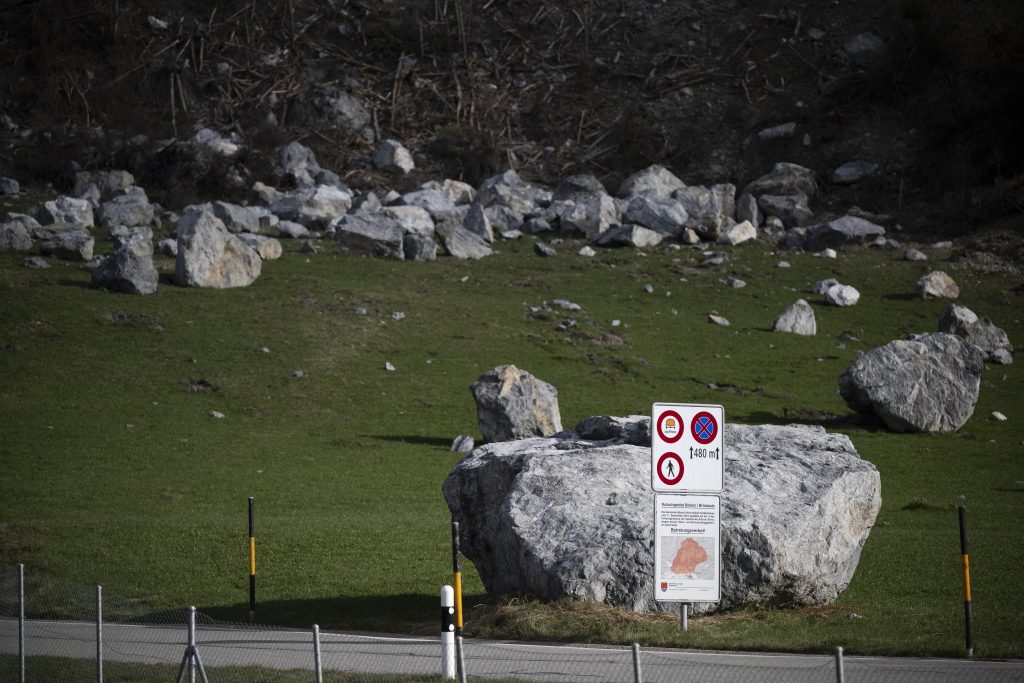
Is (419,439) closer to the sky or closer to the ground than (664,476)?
closer to the sky

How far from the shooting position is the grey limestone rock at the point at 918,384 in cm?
4816

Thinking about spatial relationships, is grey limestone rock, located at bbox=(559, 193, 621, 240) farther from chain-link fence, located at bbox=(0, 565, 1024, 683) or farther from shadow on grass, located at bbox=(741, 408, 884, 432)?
chain-link fence, located at bbox=(0, 565, 1024, 683)

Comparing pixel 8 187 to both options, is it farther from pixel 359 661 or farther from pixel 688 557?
pixel 688 557

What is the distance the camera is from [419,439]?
45875 millimetres

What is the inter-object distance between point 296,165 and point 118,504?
58379mm

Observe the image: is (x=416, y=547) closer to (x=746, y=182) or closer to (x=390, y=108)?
(x=746, y=182)

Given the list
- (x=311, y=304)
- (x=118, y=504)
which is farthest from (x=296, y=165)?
(x=118, y=504)

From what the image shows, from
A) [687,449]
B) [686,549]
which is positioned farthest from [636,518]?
[687,449]

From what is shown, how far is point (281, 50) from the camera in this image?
342 ft

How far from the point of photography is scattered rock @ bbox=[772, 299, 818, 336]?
2496 inches

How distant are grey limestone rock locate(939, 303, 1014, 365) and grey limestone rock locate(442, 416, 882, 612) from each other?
41863 millimetres

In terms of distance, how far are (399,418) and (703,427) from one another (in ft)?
103

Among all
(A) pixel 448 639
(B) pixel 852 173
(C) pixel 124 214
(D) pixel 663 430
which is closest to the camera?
(A) pixel 448 639

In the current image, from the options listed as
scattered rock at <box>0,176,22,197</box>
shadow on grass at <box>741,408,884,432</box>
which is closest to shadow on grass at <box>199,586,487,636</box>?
shadow on grass at <box>741,408,884,432</box>
